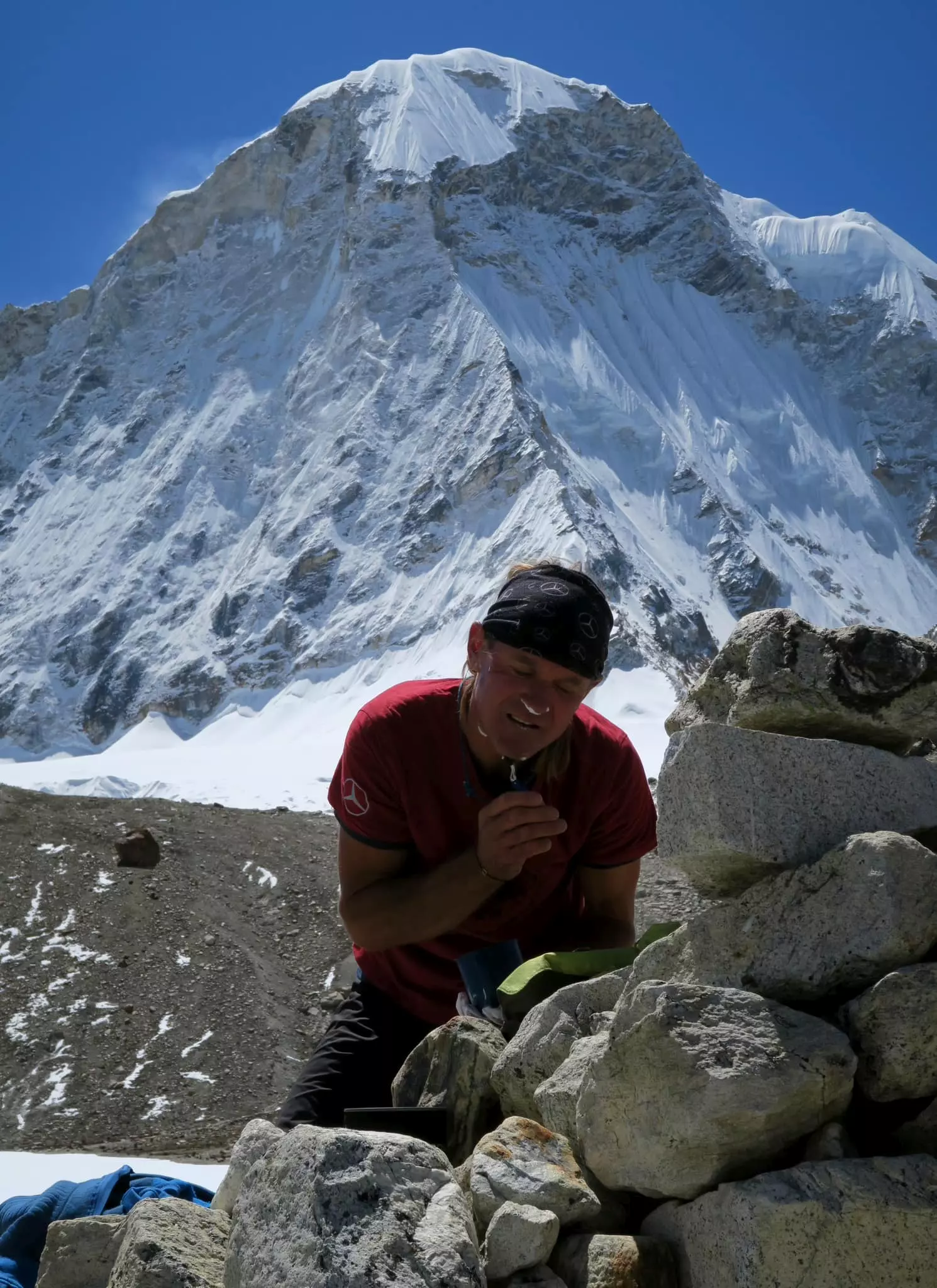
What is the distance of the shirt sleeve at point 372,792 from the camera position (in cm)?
297

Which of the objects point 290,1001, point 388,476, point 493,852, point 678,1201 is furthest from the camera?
point 388,476

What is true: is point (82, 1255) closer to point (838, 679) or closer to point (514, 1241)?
point (514, 1241)

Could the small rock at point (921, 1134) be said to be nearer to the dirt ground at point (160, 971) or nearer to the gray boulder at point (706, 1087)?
the gray boulder at point (706, 1087)

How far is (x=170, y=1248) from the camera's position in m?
2.10

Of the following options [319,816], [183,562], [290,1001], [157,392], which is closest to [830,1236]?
[290,1001]

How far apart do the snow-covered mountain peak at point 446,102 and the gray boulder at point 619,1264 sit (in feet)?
234

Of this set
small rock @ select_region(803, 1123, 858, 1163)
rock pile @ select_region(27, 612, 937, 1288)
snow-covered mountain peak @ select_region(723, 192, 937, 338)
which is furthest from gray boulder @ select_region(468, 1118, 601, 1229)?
snow-covered mountain peak @ select_region(723, 192, 937, 338)

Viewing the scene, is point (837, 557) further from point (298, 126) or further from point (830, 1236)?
point (830, 1236)

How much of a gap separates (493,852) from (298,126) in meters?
77.2

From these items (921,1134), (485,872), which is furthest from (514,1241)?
(485,872)

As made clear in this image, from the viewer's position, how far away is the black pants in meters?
3.11

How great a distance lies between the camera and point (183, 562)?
59.4m

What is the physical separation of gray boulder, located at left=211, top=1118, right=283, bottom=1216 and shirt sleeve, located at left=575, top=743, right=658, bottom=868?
112 centimetres

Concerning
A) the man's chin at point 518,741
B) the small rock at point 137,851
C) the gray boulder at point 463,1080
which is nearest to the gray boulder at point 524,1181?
the gray boulder at point 463,1080
